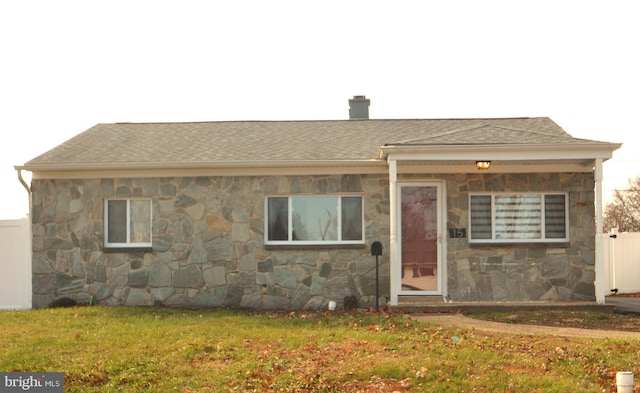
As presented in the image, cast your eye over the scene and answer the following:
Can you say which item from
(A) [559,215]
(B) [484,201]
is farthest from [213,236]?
(A) [559,215]

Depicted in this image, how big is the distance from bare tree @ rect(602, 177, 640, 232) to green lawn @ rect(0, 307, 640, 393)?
22741mm

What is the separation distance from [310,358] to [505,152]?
6081mm

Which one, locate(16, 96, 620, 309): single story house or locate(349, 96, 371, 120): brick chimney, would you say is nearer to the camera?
locate(16, 96, 620, 309): single story house

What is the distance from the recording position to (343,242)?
51.3 feet

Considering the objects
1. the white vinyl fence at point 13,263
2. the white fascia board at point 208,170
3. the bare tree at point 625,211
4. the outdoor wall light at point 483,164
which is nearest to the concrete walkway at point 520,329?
the outdoor wall light at point 483,164

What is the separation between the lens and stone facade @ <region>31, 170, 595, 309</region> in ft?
50.6

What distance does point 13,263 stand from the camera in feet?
54.9

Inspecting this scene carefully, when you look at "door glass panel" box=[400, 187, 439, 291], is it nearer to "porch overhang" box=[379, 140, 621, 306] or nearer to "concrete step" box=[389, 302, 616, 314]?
"porch overhang" box=[379, 140, 621, 306]

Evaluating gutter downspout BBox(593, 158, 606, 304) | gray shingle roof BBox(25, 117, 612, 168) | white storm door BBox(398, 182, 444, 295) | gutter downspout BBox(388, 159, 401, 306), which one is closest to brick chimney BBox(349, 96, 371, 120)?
gray shingle roof BBox(25, 117, 612, 168)

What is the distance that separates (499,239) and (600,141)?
272 cm

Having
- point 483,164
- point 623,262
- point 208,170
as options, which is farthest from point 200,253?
point 623,262

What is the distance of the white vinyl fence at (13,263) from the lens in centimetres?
1662

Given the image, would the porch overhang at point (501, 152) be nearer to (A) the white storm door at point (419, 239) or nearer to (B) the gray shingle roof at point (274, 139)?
(B) the gray shingle roof at point (274, 139)

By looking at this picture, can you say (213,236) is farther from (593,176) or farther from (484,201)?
(593,176)
